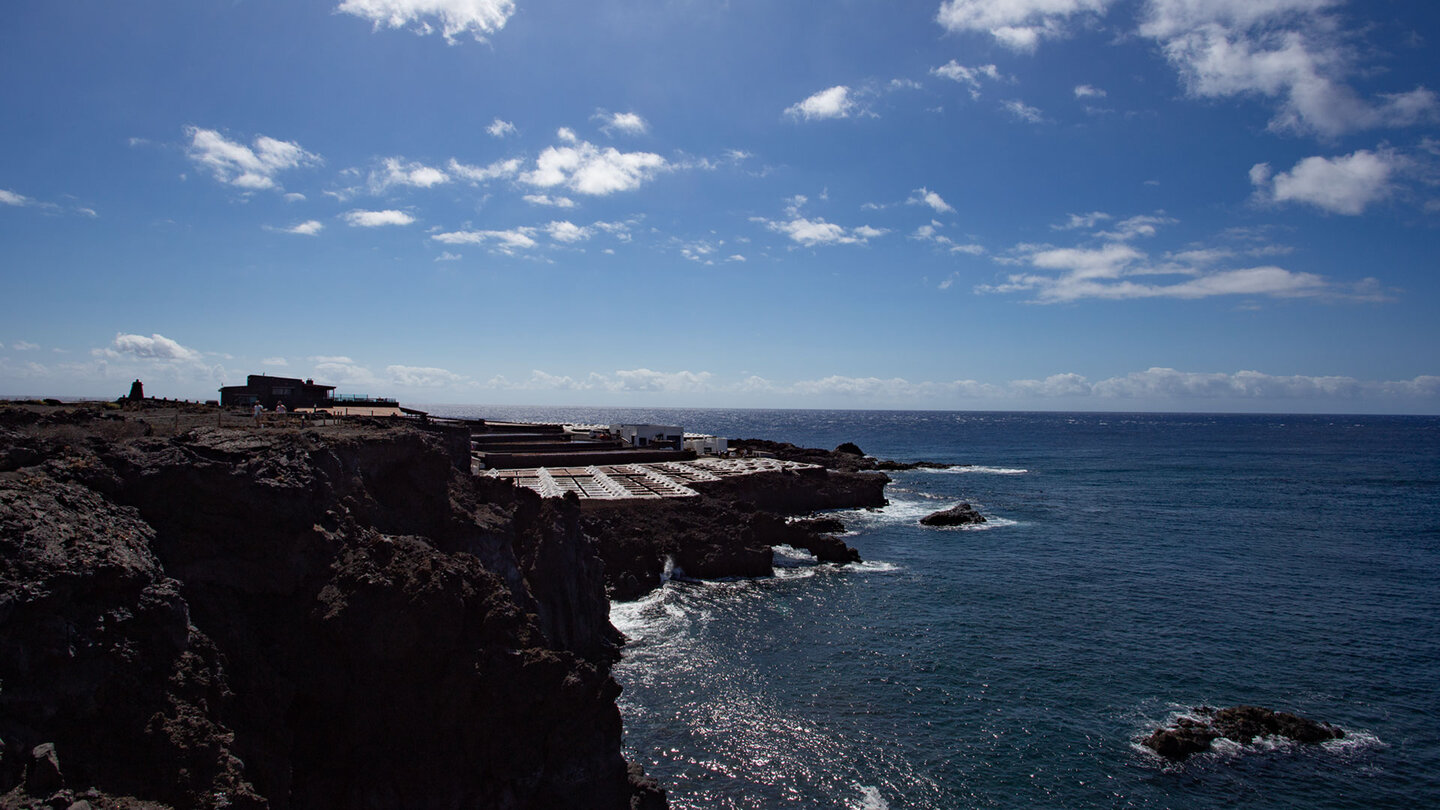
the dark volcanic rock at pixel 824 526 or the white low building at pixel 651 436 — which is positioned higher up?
the white low building at pixel 651 436

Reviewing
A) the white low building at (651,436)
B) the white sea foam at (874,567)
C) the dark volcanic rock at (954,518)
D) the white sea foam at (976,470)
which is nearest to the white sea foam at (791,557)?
the white sea foam at (874,567)

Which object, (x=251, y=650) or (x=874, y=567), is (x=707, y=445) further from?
(x=251, y=650)

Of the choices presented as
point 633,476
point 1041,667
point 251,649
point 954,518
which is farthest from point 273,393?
point 954,518

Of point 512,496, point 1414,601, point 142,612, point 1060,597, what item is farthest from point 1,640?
point 1414,601

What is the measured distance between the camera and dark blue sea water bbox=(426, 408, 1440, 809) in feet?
59.4

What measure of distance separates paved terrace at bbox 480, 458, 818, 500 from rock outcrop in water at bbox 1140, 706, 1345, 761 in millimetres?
27141

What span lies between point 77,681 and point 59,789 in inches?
50.1

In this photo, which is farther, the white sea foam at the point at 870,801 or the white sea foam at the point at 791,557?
the white sea foam at the point at 791,557

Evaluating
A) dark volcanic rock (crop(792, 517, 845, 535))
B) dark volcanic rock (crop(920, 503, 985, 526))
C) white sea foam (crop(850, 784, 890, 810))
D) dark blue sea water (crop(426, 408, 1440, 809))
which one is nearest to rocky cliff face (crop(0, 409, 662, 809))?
white sea foam (crop(850, 784, 890, 810))

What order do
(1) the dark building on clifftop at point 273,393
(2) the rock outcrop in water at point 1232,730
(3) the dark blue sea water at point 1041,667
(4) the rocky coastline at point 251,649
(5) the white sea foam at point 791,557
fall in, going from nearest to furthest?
1. (4) the rocky coastline at point 251,649
2. (3) the dark blue sea water at point 1041,667
3. (2) the rock outcrop in water at point 1232,730
4. (1) the dark building on clifftop at point 273,393
5. (5) the white sea foam at point 791,557

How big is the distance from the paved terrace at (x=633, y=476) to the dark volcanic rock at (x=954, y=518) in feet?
48.0

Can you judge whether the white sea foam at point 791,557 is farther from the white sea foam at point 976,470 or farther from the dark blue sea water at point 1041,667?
the white sea foam at point 976,470

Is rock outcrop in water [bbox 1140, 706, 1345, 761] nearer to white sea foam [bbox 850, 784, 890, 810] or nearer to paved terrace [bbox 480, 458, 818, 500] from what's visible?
white sea foam [bbox 850, 784, 890, 810]

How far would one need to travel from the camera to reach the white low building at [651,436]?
7956 centimetres
